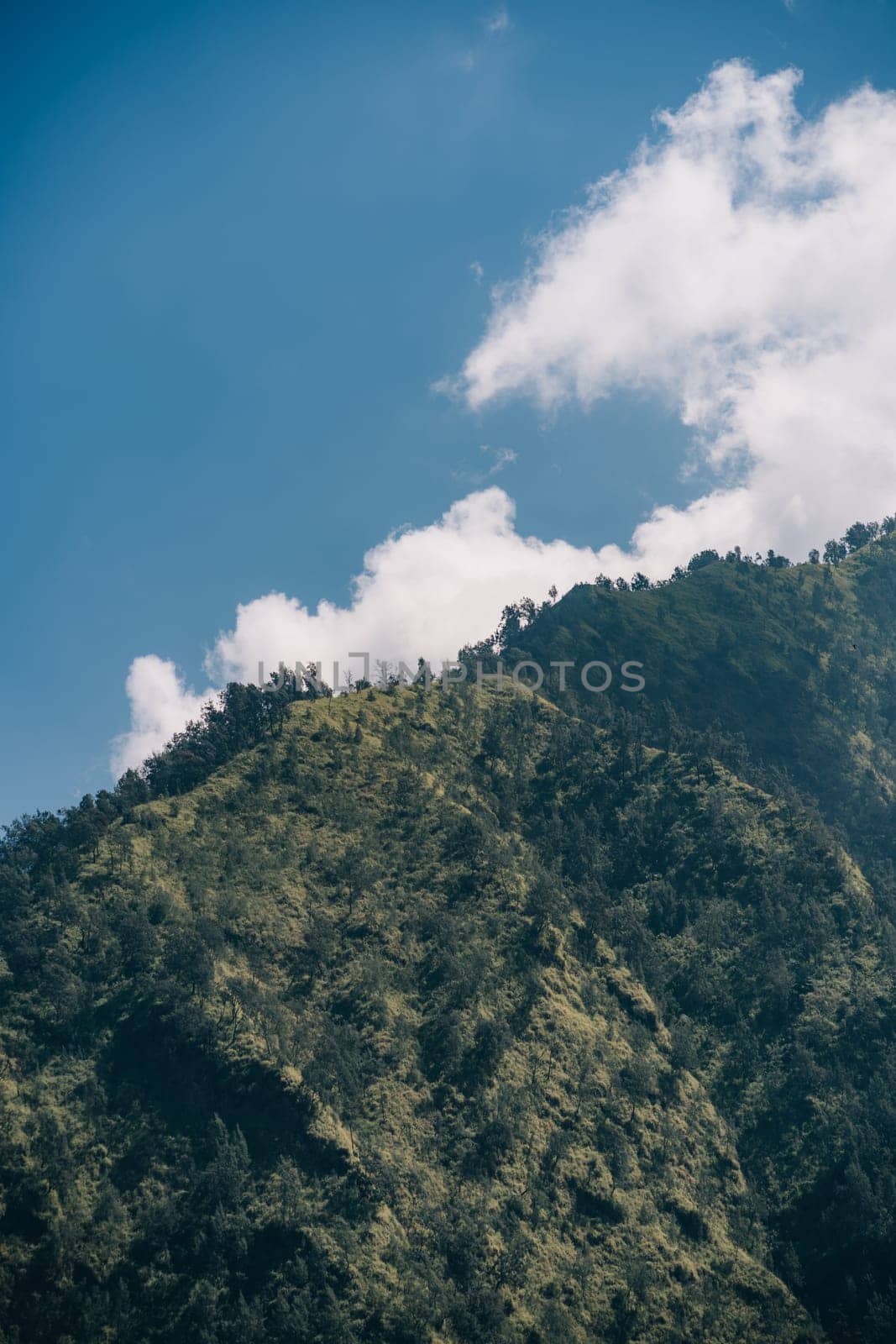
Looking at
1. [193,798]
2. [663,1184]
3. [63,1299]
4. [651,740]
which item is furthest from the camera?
[651,740]

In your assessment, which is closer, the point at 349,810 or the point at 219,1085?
the point at 219,1085

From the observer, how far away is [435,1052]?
347 ft

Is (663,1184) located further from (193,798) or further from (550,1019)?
(193,798)

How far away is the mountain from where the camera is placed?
3398 inches

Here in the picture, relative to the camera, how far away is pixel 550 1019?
111688mm

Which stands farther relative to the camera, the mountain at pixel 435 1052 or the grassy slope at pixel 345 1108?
the mountain at pixel 435 1052

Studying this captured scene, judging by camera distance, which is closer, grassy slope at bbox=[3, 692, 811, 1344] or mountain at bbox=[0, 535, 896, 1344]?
grassy slope at bbox=[3, 692, 811, 1344]

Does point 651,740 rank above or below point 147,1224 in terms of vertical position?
above

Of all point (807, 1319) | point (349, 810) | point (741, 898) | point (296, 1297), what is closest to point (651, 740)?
point (741, 898)

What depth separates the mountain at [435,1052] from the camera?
3398 inches

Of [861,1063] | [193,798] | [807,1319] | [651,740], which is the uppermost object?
[193,798]

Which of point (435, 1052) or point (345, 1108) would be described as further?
point (435, 1052)

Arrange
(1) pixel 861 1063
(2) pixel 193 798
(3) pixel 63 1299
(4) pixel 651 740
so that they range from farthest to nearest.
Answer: (4) pixel 651 740
(2) pixel 193 798
(1) pixel 861 1063
(3) pixel 63 1299

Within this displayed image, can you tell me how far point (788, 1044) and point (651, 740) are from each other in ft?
213
